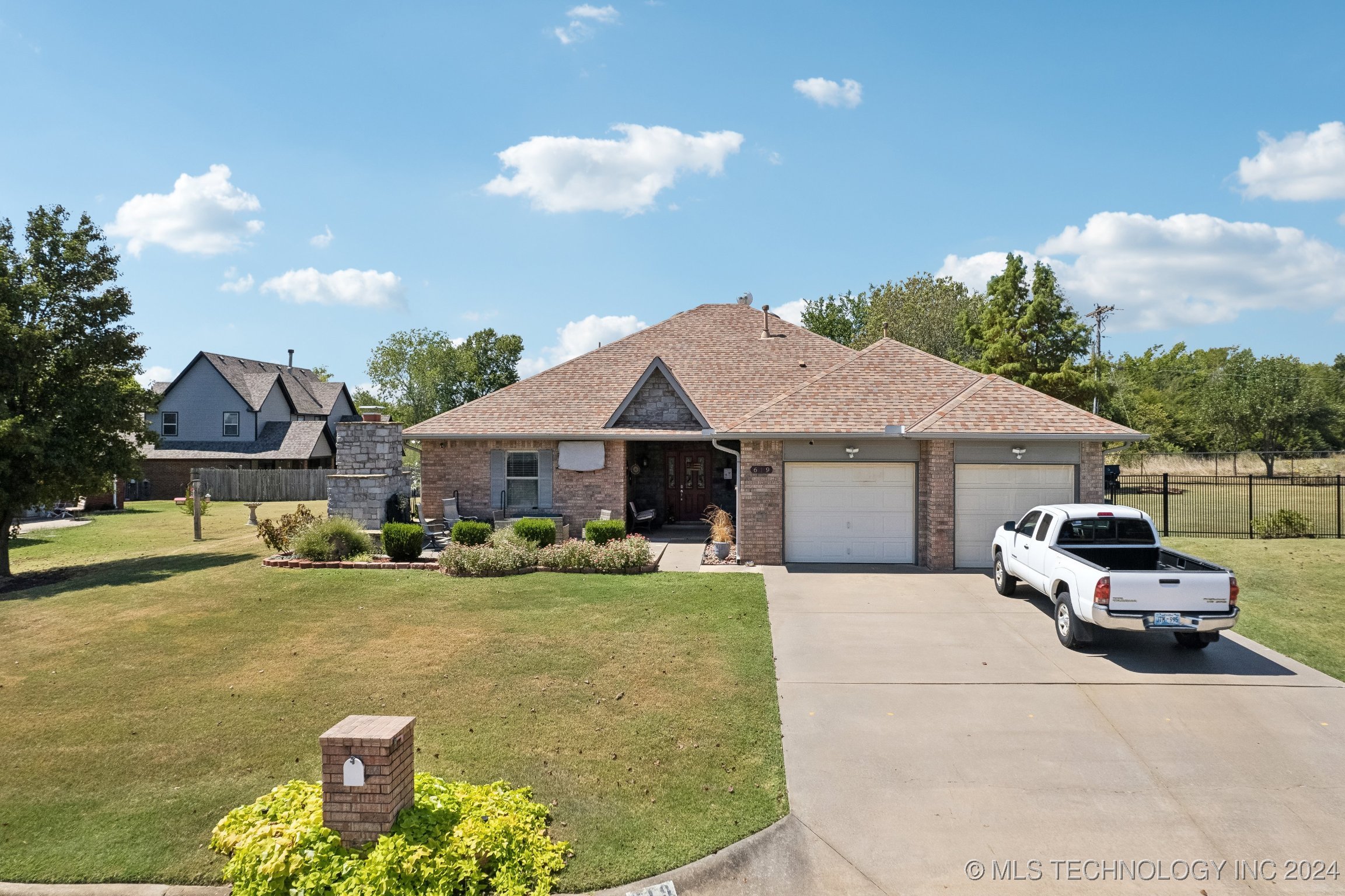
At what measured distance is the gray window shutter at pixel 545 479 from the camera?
61.5 feet

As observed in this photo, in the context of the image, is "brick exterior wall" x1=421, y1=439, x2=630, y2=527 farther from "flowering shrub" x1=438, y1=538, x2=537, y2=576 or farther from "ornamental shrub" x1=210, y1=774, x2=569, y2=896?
"ornamental shrub" x1=210, y1=774, x2=569, y2=896

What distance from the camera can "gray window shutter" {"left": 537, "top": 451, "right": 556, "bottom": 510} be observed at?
18.8 m

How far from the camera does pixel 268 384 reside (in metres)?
40.6

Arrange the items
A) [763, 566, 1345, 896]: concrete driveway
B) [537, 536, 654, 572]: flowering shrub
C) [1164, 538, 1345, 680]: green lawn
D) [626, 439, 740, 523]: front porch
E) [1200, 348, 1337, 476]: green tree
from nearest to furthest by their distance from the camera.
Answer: [763, 566, 1345, 896]: concrete driveway
[1164, 538, 1345, 680]: green lawn
[537, 536, 654, 572]: flowering shrub
[626, 439, 740, 523]: front porch
[1200, 348, 1337, 476]: green tree

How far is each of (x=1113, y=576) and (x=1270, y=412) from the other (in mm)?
50070

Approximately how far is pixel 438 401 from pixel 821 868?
61.4m

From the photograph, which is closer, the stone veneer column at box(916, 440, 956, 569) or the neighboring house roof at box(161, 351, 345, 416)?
the stone veneer column at box(916, 440, 956, 569)

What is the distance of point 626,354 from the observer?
22.5m

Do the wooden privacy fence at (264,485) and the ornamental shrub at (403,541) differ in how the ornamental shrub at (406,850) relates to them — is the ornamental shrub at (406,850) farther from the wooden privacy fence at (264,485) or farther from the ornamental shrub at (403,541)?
the wooden privacy fence at (264,485)

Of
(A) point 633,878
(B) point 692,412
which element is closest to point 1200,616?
(A) point 633,878

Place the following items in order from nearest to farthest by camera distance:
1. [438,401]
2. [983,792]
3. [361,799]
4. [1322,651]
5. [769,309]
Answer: [361,799]
[983,792]
[1322,651]
[769,309]
[438,401]

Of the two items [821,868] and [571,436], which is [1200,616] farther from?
[571,436]

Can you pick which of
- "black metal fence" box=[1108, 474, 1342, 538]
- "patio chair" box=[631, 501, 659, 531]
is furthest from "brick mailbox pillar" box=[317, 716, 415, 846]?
"black metal fence" box=[1108, 474, 1342, 538]

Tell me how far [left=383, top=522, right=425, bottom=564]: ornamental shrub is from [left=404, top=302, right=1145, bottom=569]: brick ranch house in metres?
3.08
